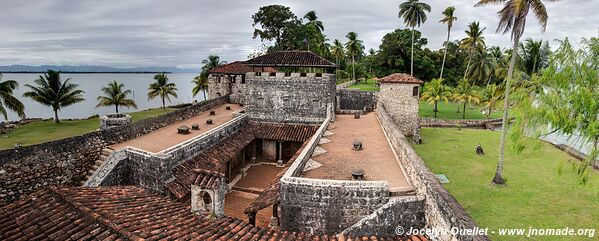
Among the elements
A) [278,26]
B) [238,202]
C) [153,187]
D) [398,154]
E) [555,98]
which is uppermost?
[278,26]

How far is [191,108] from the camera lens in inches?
1089

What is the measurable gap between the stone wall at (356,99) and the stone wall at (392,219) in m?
23.9

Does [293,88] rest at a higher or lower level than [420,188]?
higher

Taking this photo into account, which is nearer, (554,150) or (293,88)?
(293,88)

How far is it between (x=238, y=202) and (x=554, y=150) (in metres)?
25.4

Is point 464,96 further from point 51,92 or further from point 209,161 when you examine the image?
point 51,92

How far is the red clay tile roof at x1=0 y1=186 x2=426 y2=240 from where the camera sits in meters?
6.91

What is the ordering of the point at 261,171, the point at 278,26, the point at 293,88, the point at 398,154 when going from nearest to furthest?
the point at 398,154
the point at 261,171
the point at 293,88
the point at 278,26

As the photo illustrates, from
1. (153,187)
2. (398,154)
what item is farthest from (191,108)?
(398,154)

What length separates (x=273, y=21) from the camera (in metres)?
45.1

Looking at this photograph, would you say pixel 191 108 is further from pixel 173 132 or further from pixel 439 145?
pixel 439 145

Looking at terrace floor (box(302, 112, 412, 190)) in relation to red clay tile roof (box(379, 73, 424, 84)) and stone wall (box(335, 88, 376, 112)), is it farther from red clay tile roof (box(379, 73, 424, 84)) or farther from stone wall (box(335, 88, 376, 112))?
stone wall (box(335, 88, 376, 112))

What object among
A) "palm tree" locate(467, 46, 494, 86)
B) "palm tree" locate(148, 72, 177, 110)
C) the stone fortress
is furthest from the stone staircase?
"palm tree" locate(467, 46, 494, 86)

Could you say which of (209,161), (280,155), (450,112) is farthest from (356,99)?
(209,161)
